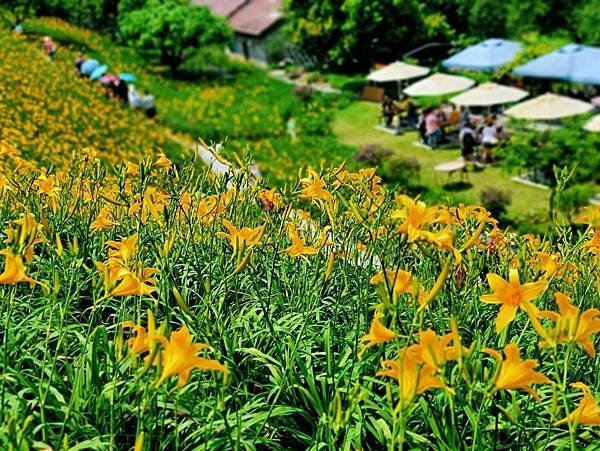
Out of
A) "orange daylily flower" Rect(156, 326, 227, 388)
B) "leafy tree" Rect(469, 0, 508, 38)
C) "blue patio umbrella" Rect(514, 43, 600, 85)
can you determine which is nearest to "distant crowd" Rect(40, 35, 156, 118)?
"blue patio umbrella" Rect(514, 43, 600, 85)

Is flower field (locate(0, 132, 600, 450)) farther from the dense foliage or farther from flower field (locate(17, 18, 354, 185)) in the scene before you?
the dense foliage

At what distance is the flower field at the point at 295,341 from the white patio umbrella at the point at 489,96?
13832 millimetres

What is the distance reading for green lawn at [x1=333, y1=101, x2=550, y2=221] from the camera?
13.1 m

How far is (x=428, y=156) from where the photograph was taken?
54.2ft

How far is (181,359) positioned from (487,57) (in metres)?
20.7

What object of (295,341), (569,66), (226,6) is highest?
(295,341)

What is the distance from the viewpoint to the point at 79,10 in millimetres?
30203

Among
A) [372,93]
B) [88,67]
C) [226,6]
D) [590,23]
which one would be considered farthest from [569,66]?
[226,6]

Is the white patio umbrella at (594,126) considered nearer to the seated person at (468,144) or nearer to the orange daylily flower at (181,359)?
the seated person at (468,144)

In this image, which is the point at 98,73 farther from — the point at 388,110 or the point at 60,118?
the point at 388,110

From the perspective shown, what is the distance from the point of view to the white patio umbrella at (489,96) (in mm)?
16906

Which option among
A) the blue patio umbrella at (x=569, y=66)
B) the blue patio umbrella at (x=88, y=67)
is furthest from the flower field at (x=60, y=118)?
the blue patio umbrella at (x=569, y=66)

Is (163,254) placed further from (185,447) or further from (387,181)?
(387,181)

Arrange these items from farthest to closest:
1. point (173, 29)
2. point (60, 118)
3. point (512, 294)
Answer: point (173, 29), point (60, 118), point (512, 294)
